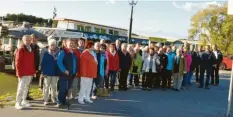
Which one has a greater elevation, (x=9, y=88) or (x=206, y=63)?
(x=206, y=63)

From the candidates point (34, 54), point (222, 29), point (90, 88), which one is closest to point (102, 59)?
point (90, 88)

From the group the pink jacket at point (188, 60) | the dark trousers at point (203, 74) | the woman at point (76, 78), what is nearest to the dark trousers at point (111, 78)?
the woman at point (76, 78)

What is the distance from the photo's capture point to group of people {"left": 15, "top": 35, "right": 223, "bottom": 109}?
942 centimetres

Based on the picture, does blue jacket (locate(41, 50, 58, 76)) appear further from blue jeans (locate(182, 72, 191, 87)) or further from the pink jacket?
blue jeans (locate(182, 72, 191, 87))

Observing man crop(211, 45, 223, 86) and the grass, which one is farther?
man crop(211, 45, 223, 86)

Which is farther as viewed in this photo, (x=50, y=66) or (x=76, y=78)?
(x=76, y=78)

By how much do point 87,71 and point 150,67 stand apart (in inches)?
190

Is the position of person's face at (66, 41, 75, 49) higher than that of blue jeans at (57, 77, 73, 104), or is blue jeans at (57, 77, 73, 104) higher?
person's face at (66, 41, 75, 49)

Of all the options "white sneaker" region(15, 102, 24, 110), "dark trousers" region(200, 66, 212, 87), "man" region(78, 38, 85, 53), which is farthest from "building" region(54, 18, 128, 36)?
"white sneaker" region(15, 102, 24, 110)

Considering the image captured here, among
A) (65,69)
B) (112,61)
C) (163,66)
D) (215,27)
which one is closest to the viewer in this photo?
(65,69)

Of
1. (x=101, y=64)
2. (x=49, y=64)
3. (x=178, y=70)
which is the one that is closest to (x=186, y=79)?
(x=178, y=70)

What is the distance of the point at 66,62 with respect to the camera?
9656 mm

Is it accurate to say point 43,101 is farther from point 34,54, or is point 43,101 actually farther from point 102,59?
point 102,59

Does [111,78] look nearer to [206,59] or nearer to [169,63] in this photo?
[169,63]
